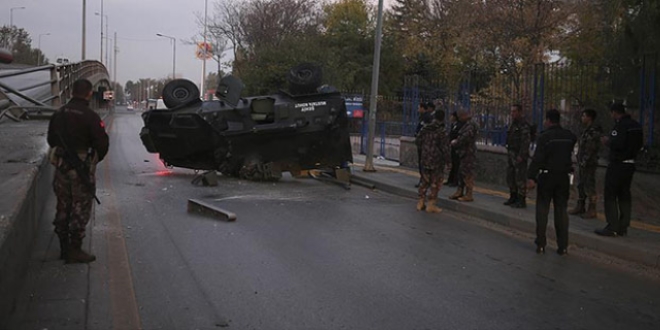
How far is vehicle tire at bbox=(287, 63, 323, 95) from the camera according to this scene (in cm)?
1424

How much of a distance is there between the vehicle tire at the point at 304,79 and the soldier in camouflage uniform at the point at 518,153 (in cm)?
508

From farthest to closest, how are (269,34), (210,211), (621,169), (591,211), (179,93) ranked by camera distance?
(269,34) → (179,93) → (591,211) → (210,211) → (621,169)

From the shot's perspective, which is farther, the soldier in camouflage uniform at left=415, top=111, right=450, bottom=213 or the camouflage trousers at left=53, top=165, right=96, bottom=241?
the soldier in camouflage uniform at left=415, top=111, right=450, bottom=213

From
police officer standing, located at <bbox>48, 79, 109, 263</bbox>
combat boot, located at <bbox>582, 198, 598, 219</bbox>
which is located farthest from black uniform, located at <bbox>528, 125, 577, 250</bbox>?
police officer standing, located at <bbox>48, 79, 109, 263</bbox>

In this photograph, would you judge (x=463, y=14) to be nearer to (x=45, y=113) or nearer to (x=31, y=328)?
(x=45, y=113)

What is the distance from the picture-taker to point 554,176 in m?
7.78

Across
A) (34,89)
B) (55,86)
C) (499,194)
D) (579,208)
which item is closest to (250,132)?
(499,194)

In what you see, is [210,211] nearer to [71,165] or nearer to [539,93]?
[71,165]

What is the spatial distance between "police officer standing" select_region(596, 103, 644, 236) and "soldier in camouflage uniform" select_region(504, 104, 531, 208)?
2122 millimetres

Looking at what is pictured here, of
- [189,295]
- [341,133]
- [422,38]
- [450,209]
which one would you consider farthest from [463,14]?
[189,295]

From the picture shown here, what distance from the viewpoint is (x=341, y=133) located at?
45.6ft

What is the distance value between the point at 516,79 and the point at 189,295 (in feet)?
35.5

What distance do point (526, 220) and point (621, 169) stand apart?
168 cm

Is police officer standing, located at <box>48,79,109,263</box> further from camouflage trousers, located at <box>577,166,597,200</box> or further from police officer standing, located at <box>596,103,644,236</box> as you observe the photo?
camouflage trousers, located at <box>577,166,597,200</box>
